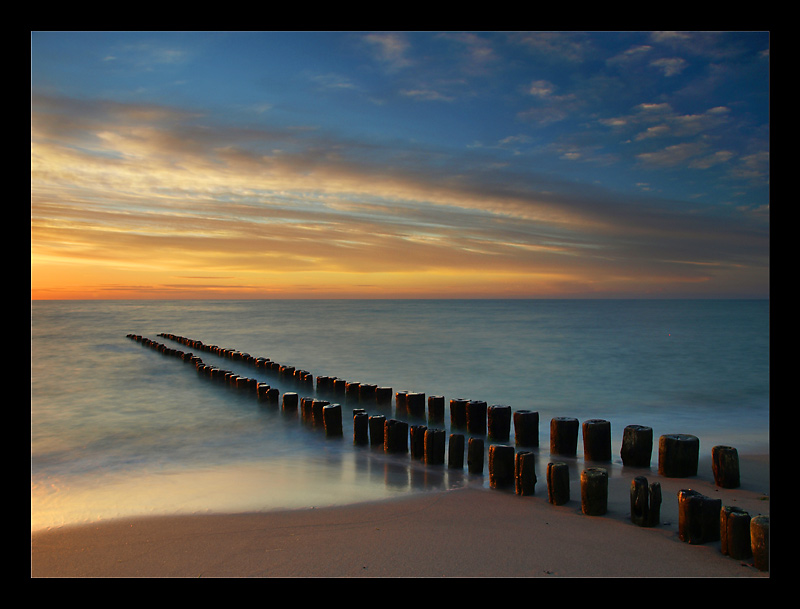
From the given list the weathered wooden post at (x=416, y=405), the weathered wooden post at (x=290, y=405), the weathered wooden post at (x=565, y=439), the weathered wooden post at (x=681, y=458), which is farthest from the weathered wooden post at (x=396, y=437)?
the weathered wooden post at (x=290, y=405)

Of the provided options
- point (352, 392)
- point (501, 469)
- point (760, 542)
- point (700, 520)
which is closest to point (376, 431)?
point (501, 469)

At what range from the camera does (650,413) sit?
10.2 meters

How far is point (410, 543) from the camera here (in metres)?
3.96

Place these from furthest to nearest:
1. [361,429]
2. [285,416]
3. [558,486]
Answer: [285,416] < [361,429] < [558,486]

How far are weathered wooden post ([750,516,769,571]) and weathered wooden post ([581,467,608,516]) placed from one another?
1.14 meters

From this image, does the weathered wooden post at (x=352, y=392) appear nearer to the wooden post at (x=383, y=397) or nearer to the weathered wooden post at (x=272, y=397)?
the wooden post at (x=383, y=397)

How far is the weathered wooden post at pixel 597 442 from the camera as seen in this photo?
6.01m

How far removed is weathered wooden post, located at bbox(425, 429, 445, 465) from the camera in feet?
19.4

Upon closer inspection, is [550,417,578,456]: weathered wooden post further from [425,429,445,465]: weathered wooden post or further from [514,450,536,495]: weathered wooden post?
[514,450,536,495]: weathered wooden post

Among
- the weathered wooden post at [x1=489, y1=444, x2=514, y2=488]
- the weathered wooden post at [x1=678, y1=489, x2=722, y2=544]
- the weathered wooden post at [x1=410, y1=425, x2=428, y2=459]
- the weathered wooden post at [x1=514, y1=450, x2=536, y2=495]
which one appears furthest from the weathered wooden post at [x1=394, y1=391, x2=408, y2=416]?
the weathered wooden post at [x1=678, y1=489, x2=722, y2=544]

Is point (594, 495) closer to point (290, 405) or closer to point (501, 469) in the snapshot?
point (501, 469)

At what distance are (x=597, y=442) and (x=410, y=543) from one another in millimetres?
3011
